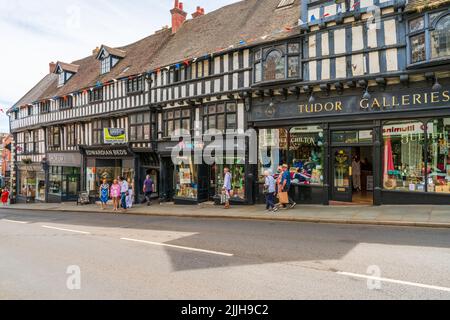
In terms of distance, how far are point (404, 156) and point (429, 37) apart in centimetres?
407

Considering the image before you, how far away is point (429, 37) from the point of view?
35.7 ft

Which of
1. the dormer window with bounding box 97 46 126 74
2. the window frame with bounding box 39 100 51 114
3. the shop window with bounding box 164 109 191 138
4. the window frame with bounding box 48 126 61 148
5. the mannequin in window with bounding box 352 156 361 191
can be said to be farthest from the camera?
the window frame with bounding box 39 100 51 114

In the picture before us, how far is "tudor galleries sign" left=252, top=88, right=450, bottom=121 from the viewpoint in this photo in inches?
440

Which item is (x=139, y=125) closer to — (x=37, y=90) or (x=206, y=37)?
(x=206, y=37)

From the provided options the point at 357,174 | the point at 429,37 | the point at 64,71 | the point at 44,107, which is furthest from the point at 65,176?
the point at 429,37

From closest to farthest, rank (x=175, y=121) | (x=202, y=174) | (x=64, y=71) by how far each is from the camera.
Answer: (x=202, y=174)
(x=175, y=121)
(x=64, y=71)

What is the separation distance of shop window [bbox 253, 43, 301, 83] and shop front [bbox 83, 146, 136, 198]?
10773 mm

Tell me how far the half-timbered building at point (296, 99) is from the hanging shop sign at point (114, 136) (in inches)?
2.5

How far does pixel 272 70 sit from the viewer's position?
14234mm

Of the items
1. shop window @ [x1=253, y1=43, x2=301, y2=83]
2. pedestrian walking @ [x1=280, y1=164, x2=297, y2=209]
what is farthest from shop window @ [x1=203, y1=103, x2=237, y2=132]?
pedestrian walking @ [x1=280, y1=164, x2=297, y2=209]

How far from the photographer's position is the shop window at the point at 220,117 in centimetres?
1590

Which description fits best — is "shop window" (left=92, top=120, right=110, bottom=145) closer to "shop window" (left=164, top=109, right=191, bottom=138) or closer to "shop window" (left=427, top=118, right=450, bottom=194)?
"shop window" (left=164, top=109, right=191, bottom=138)

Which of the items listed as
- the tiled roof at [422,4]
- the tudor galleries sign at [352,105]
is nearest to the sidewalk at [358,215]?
the tudor galleries sign at [352,105]

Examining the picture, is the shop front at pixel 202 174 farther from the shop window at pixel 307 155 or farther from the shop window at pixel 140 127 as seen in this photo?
the shop window at pixel 307 155
